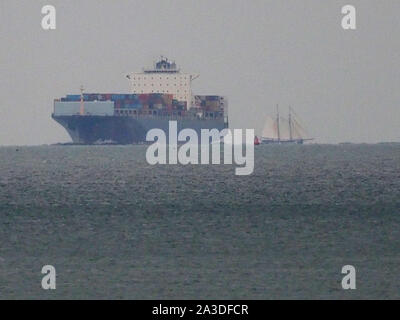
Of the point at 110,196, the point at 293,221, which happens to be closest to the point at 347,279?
the point at 293,221

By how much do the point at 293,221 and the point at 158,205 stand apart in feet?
36.1

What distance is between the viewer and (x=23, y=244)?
44.0 m

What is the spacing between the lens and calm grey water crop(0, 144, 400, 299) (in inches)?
1338

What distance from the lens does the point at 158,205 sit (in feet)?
202

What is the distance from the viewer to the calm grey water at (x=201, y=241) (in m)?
34.0

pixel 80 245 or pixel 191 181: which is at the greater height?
pixel 191 181

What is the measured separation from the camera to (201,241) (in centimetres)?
4444
